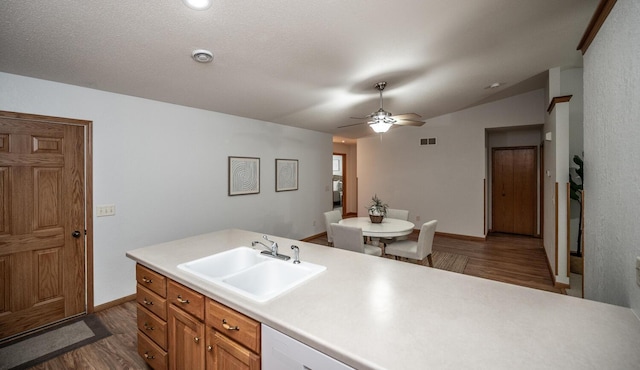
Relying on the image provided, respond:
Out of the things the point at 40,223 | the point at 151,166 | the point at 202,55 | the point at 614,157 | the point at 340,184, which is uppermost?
the point at 202,55

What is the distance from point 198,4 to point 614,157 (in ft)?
7.77

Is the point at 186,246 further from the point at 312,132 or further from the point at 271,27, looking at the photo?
the point at 312,132

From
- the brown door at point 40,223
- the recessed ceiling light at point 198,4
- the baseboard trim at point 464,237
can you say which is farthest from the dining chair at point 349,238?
the baseboard trim at point 464,237

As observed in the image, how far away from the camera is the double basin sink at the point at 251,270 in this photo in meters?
1.61

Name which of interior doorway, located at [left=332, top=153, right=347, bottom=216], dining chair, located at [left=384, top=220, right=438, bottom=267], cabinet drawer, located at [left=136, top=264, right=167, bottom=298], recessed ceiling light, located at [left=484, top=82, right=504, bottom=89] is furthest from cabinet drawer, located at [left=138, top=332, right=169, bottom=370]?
interior doorway, located at [left=332, top=153, right=347, bottom=216]

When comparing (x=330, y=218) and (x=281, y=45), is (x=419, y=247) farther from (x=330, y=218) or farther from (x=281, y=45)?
(x=281, y=45)

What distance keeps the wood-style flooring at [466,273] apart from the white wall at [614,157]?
2422 millimetres

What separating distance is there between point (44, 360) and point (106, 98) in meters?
2.42

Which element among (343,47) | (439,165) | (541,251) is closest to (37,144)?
(343,47)

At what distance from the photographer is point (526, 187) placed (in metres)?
6.02

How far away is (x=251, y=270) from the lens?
5.64ft

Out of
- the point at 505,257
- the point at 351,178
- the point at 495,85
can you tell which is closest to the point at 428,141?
the point at 495,85

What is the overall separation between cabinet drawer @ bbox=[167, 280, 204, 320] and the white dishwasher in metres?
0.49

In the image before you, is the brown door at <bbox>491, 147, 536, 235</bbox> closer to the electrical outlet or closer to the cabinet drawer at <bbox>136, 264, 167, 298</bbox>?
the cabinet drawer at <bbox>136, 264, 167, 298</bbox>
